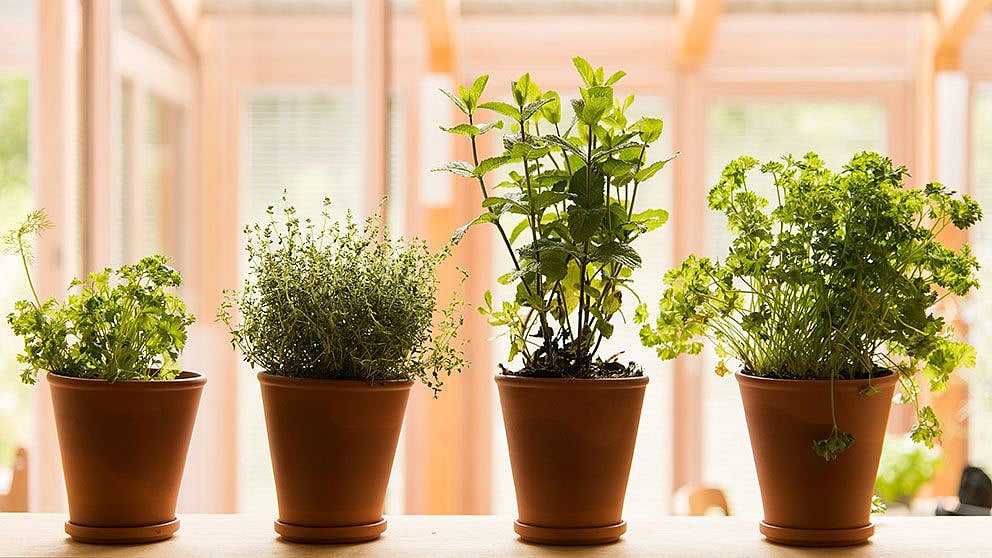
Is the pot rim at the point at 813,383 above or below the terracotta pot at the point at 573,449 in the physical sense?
above

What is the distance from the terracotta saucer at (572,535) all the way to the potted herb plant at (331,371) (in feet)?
0.49

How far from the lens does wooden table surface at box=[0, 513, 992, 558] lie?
0.96m

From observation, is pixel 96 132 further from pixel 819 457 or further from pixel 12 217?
pixel 819 457

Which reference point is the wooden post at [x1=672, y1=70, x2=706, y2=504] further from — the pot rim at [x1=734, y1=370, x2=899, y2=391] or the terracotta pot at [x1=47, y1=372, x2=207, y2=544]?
the terracotta pot at [x1=47, y1=372, x2=207, y2=544]

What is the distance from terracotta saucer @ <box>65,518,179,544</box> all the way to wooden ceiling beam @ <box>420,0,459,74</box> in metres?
3.27

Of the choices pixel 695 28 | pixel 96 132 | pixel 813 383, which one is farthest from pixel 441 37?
pixel 813 383

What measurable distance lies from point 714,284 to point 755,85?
383cm

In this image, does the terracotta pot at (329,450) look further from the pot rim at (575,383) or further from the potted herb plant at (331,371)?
the pot rim at (575,383)

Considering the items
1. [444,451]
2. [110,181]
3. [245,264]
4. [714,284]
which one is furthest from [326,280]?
[444,451]

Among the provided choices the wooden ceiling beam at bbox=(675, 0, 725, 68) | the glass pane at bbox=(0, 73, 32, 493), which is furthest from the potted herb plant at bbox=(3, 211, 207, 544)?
the wooden ceiling beam at bbox=(675, 0, 725, 68)

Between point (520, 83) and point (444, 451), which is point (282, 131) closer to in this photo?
point (444, 451)

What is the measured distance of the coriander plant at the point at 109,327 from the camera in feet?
3.26

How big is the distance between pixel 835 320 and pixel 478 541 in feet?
1.33

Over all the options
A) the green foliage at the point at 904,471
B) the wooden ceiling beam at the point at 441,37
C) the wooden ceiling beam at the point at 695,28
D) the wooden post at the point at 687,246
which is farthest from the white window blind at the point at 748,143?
the wooden ceiling beam at the point at 441,37
